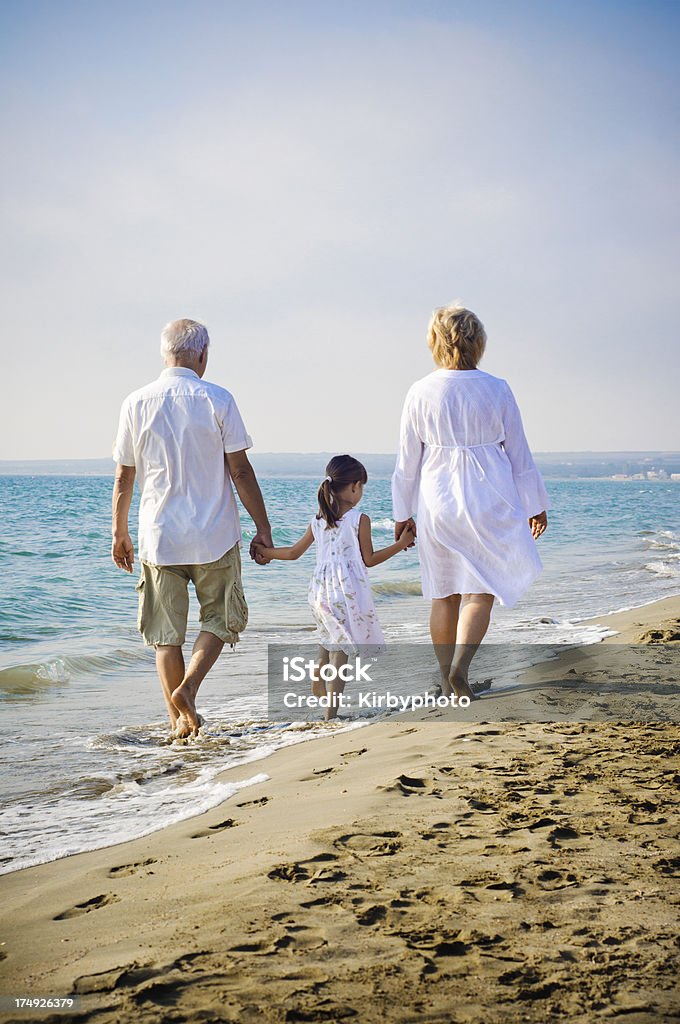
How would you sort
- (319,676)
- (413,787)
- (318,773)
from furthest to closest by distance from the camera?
(319,676) → (318,773) → (413,787)

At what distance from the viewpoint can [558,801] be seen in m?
2.73

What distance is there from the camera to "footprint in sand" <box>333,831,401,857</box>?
7.86ft

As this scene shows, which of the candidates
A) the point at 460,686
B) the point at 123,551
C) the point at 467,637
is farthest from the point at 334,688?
the point at 123,551

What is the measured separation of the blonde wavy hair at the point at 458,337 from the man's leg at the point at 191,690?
6.55 feet

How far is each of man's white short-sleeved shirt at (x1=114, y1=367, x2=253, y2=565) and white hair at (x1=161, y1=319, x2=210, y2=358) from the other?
6.4 inches

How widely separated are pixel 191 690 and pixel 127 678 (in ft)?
8.89

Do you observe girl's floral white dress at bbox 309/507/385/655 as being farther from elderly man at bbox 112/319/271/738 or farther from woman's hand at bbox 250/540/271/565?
elderly man at bbox 112/319/271/738

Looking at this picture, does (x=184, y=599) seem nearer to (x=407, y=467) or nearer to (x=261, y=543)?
(x=261, y=543)

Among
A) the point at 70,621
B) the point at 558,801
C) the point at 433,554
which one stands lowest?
the point at 70,621

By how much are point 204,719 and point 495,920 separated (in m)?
3.37

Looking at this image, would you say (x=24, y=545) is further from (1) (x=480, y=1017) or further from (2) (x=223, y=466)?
(1) (x=480, y=1017)

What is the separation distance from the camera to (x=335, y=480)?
4.78m

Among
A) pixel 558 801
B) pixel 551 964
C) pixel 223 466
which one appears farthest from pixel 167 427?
pixel 551 964

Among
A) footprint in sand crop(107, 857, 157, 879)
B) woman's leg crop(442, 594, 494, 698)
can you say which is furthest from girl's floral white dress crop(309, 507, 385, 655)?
footprint in sand crop(107, 857, 157, 879)
